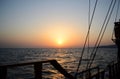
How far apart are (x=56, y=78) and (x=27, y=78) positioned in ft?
17.3

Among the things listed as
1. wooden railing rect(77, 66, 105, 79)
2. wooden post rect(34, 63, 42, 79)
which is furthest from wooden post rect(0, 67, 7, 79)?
wooden railing rect(77, 66, 105, 79)

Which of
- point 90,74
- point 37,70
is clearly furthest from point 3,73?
point 90,74

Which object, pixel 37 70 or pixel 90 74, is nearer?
pixel 37 70

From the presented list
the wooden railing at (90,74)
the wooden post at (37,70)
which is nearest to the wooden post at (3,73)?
the wooden post at (37,70)

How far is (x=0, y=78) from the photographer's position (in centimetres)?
312

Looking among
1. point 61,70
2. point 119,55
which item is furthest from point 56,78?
point 61,70

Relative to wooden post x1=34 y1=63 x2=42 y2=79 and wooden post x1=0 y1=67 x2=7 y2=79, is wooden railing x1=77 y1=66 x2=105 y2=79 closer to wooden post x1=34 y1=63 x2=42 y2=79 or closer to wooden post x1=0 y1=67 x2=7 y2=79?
wooden post x1=34 y1=63 x2=42 y2=79

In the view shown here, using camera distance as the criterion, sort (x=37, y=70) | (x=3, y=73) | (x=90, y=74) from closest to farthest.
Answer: (x=3, y=73) → (x=37, y=70) → (x=90, y=74)

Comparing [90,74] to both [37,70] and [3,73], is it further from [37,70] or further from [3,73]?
[3,73]

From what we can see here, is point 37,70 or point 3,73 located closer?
point 3,73

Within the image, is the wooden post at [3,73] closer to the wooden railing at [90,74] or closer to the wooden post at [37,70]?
the wooden post at [37,70]

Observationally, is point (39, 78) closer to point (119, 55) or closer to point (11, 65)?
point (11, 65)

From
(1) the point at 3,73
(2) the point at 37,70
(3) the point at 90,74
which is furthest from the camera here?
(3) the point at 90,74

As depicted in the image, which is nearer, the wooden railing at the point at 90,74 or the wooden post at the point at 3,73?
the wooden post at the point at 3,73
